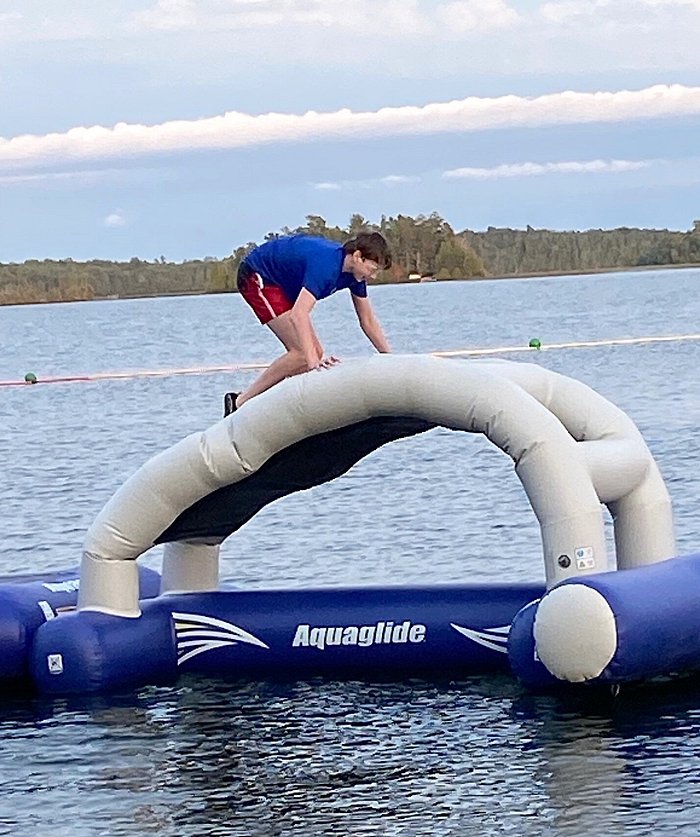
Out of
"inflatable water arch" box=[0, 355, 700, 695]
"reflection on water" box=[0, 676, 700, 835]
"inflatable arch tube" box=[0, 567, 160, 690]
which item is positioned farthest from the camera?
"inflatable arch tube" box=[0, 567, 160, 690]

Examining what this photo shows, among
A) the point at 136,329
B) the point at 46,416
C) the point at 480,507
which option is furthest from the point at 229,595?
the point at 136,329

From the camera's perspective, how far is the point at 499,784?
29.9 feet

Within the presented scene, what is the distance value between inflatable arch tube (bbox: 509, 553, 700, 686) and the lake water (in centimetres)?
25

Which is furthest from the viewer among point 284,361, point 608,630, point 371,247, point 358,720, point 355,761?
point 284,361

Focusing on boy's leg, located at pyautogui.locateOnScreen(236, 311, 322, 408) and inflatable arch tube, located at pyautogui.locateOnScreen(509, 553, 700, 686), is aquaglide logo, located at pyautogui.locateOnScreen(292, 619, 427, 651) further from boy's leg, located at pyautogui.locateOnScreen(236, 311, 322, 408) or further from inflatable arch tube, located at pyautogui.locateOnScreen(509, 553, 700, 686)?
boy's leg, located at pyautogui.locateOnScreen(236, 311, 322, 408)

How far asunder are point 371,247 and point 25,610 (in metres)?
2.91

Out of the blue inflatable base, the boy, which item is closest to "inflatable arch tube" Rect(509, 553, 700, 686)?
the blue inflatable base

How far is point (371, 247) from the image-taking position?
1094 centimetres

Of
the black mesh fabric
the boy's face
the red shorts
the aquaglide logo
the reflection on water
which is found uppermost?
the boy's face

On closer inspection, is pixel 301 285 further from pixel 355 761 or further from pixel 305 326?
pixel 355 761

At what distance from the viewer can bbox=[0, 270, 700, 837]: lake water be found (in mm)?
8828

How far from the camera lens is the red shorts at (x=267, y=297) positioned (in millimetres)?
11375

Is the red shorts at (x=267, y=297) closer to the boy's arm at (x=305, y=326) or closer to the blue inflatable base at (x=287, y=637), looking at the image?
the boy's arm at (x=305, y=326)

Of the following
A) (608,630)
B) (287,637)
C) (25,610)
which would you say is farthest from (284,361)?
(608,630)
